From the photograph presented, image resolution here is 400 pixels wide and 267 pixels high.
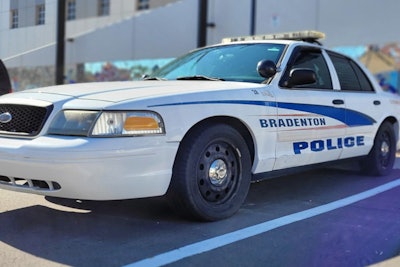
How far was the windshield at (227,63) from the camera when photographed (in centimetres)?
518

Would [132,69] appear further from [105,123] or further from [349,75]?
[105,123]

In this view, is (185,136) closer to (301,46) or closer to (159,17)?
(301,46)

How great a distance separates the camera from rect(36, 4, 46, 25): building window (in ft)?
29.6

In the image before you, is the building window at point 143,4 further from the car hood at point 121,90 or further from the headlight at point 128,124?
the headlight at point 128,124

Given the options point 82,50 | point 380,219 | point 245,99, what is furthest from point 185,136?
point 82,50

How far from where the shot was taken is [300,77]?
199 inches

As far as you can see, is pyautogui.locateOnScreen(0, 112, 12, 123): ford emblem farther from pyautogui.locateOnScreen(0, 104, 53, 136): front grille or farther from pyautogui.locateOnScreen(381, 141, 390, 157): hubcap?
pyautogui.locateOnScreen(381, 141, 390, 157): hubcap

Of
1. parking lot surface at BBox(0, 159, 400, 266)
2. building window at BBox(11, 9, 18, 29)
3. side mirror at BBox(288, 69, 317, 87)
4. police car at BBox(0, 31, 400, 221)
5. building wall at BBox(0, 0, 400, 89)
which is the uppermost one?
building wall at BBox(0, 0, 400, 89)

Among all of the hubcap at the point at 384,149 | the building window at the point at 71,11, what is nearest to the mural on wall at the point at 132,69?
the hubcap at the point at 384,149

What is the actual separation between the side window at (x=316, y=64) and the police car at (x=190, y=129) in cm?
2

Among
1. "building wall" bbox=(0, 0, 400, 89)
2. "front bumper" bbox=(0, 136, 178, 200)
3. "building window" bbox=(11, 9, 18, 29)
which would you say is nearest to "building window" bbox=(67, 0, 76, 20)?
"building wall" bbox=(0, 0, 400, 89)

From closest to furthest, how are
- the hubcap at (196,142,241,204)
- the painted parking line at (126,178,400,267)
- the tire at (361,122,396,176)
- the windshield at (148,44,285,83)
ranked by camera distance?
1. the painted parking line at (126,178,400,267)
2. the hubcap at (196,142,241,204)
3. the windshield at (148,44,285,83)
4. the tire at (361,122,396,176)

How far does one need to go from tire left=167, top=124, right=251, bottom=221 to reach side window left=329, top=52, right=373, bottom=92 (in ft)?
7.30

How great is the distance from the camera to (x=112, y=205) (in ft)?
16.4
